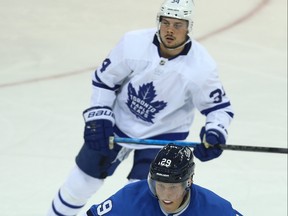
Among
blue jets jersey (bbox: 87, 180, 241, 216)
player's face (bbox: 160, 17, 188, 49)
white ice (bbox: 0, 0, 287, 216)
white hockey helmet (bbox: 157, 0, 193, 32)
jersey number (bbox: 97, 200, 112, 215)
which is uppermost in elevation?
white hockey helmet (bbox: 157, 0, 193, 32)

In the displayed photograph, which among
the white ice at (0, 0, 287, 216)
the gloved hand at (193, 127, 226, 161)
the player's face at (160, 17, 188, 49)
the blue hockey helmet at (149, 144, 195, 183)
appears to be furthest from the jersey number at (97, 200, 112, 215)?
the white ice at (0, 0, 287, 216)

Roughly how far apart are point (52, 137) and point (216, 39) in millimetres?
1986

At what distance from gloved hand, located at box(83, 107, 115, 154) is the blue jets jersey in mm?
885

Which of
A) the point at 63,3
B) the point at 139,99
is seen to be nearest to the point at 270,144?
the point at 139,99

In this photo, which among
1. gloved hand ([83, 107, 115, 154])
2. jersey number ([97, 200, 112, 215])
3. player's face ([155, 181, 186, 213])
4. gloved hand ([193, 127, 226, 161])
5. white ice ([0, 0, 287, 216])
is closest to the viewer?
A: player's face ([155, 181, 186, 213])

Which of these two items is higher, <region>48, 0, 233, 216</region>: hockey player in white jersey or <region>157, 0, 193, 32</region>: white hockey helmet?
<region>157, 0, 193, 32</region>: white hockey helmet

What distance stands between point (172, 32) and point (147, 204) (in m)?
0.98

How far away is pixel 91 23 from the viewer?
6512 mm

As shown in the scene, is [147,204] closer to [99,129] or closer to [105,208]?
[105,208]

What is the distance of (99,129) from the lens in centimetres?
350

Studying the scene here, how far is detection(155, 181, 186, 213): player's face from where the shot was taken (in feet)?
8.10

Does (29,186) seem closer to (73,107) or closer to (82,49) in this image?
(73,107)

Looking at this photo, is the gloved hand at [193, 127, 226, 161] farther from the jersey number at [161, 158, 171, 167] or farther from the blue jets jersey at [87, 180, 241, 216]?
the jersey number at [161, 158, 171, 167]

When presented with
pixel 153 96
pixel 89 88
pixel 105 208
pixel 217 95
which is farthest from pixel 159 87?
pixel 89 88
